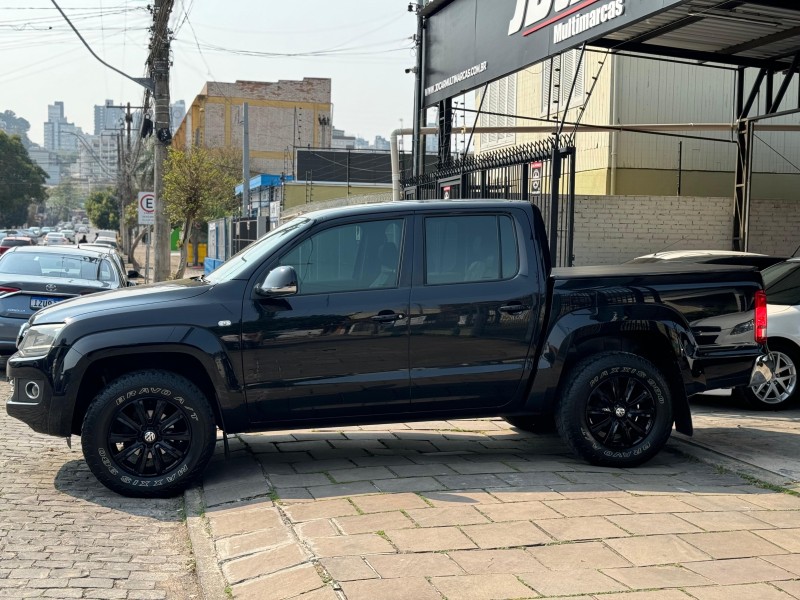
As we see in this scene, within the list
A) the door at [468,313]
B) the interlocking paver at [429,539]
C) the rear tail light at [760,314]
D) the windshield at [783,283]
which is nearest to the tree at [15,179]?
the windshield at [783,283]

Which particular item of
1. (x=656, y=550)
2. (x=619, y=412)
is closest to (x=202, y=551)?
(x=656, y=550)

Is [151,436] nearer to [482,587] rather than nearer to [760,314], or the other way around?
[482,587]

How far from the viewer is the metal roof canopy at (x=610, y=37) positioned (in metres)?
10.6

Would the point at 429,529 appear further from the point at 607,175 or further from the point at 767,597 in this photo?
the point at 607,175

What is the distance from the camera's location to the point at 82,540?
18.5 feet

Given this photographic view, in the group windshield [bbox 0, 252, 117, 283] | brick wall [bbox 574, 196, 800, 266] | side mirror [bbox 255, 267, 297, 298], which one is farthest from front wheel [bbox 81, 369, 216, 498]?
brick wall [bbox 574, 196, 800, 266]

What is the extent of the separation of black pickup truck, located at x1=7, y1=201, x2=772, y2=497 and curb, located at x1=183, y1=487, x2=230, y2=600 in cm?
23

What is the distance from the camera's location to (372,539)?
206 inches

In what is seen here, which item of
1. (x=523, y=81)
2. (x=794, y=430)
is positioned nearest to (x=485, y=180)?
(x=794, y=430)

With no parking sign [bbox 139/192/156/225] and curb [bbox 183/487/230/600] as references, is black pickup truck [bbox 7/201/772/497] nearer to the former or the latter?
curb [bbox 183/487/230/600]

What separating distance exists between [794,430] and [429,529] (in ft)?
14.8

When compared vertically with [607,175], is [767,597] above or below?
below

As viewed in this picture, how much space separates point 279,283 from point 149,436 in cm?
135

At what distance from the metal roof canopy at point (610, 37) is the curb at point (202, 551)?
635 centimetres
